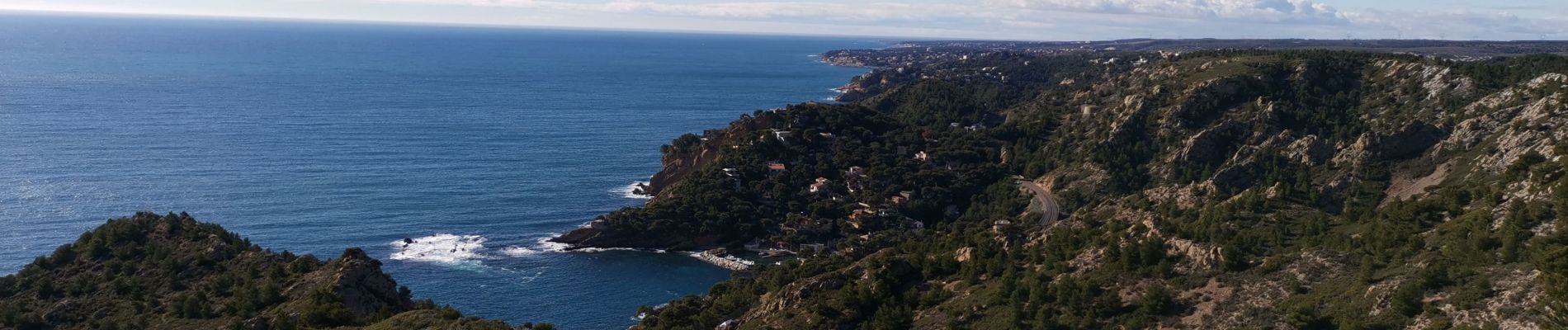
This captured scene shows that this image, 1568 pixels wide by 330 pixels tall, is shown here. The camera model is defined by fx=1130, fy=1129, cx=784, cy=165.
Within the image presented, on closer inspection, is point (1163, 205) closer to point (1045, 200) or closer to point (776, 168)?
point (1045, 200)

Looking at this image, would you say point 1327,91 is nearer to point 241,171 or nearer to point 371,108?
point 241,171

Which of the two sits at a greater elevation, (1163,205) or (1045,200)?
(1163,205)

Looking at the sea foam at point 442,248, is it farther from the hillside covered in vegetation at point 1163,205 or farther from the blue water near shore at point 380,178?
the hillside covered in vegetation at point 1163,205

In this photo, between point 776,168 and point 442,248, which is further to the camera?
point 776,168

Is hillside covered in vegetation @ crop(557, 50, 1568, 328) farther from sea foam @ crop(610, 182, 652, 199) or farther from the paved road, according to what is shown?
sea foam @ crop(610, 182, 652, 199)

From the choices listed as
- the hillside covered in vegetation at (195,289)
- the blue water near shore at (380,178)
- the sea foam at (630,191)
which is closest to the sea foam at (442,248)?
the blue water near shore at (380,178)

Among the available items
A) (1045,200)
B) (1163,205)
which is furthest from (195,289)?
(1045,200)
